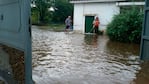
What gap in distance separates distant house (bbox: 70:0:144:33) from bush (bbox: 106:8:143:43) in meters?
3.84

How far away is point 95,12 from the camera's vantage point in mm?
23625

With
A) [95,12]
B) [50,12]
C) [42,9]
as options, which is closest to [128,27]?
[95,12]

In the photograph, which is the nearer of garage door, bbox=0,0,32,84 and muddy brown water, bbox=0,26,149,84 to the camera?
garage door, bbox=0,0,32,84

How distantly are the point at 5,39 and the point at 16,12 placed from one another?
2.82 ft

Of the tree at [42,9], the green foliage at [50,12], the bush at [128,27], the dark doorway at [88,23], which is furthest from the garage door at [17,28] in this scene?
the tree at [42,9]

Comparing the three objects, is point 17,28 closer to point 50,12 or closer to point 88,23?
point 88,23

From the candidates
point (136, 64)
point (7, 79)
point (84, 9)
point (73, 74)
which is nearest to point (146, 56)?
point (136, 64)

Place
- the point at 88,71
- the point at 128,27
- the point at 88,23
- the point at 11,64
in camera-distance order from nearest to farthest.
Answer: the point at 11,64
the point at 88,71
the point at 128,27
the point at 88,23

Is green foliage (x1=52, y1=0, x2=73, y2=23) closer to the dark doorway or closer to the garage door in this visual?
the dark doorway

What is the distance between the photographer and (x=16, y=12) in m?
3.55

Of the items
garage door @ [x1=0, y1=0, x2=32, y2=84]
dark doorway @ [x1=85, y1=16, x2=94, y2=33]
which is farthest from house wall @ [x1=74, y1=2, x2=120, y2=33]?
garage door @ [x1=0, y1=0, x2=32, y2=84]

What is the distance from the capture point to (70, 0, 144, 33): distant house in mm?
22003

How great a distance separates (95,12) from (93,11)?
0.31 m

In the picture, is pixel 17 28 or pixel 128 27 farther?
pixel 128 27
